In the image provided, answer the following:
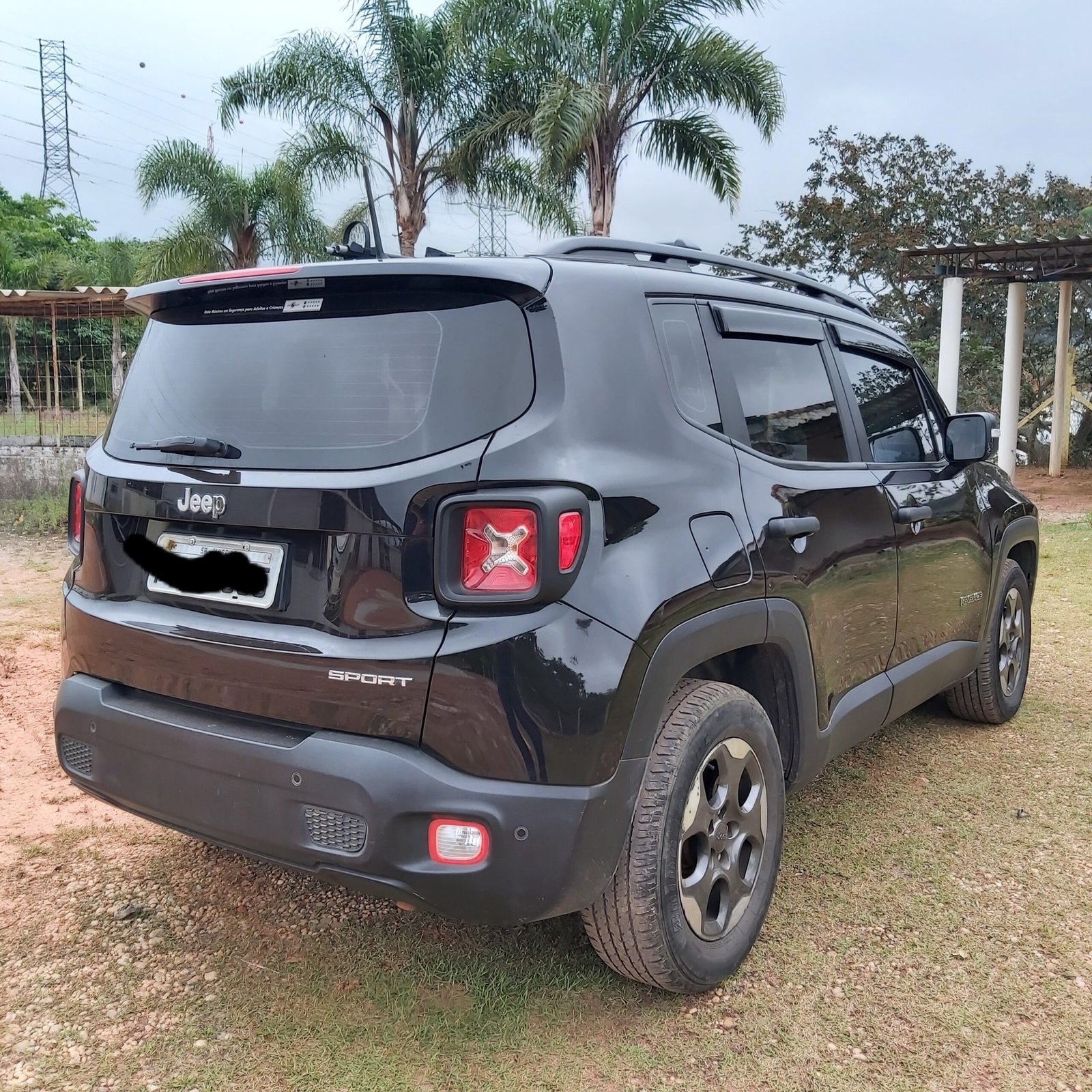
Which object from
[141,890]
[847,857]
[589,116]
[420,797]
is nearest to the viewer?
[420,797]

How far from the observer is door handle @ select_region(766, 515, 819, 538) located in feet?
8.93

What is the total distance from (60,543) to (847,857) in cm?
880

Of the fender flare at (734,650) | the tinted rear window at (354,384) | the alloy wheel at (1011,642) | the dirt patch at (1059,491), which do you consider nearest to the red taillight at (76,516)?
the tinted rear window at (354,384)

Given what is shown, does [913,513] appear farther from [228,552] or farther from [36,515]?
[36,515]

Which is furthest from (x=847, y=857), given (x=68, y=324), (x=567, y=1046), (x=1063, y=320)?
(x=68, y=324)

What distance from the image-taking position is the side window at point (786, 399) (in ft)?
9.32

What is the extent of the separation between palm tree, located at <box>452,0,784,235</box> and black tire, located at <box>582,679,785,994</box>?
42.3 ft

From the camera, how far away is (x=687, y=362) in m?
2.61

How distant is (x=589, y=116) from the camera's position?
1385cm

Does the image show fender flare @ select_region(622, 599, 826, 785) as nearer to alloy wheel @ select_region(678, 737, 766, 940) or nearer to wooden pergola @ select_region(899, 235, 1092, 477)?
alloy wheel @ select_region(678, 737, 766, 940)

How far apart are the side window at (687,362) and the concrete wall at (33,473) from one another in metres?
10.7

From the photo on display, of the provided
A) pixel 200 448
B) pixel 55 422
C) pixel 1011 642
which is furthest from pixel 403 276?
pixel 55 422

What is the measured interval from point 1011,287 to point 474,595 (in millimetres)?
18636

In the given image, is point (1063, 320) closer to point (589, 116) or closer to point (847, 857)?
point (589, 116)
